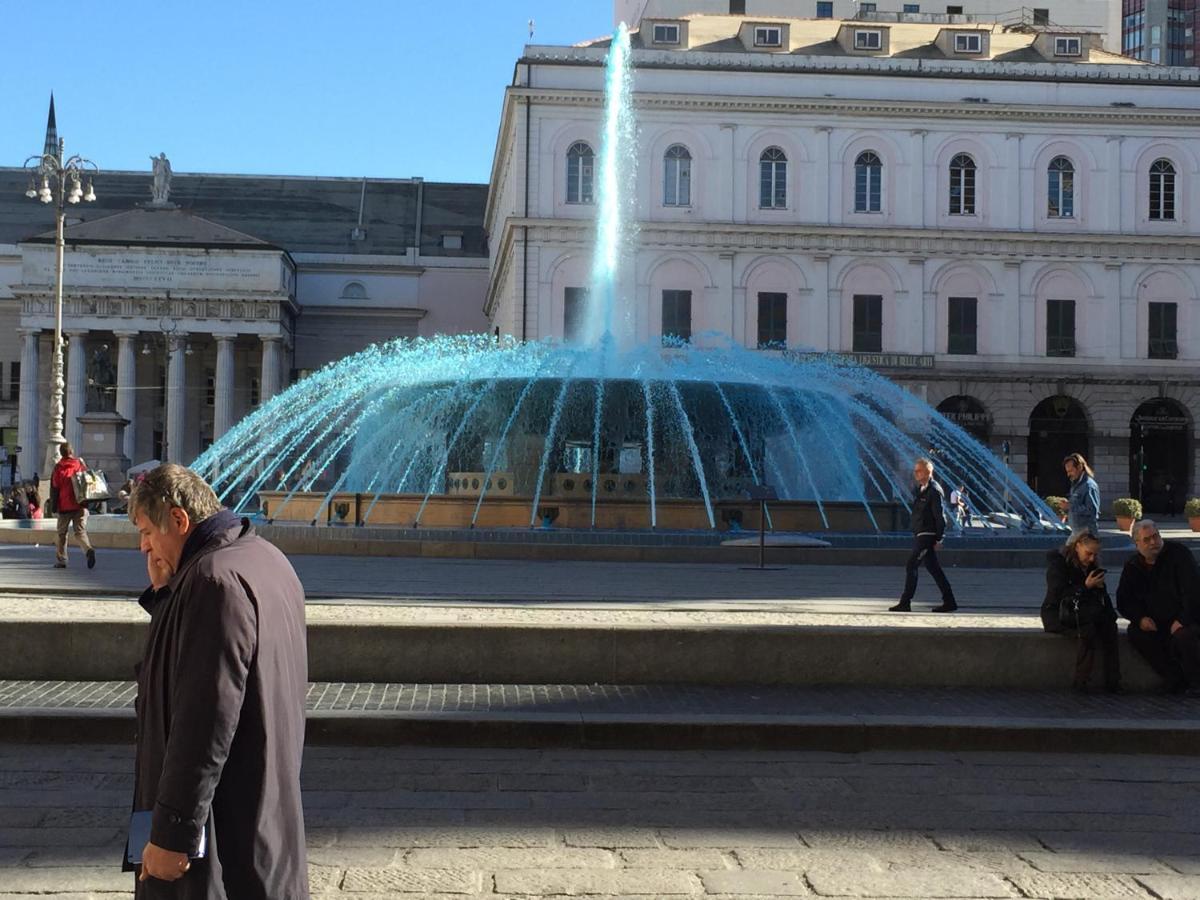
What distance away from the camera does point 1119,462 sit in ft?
171

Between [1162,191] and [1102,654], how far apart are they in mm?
48765

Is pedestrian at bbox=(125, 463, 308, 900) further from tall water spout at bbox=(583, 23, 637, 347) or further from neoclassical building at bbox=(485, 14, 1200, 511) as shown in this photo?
neoclassical building at bbox=(485, 14, 1200, 511)

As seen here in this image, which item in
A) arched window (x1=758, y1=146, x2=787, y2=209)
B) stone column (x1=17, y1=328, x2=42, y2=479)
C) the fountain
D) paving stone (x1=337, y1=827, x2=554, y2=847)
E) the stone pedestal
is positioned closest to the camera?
paving stone (x1=337, y1=827, x2=554, y2=847)

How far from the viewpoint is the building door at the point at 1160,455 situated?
2063 inches

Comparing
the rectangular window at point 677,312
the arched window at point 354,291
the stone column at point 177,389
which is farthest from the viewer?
the arched window at point 354,291

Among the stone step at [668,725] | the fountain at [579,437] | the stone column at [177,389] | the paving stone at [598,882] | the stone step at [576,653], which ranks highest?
the stone column at [177,389]

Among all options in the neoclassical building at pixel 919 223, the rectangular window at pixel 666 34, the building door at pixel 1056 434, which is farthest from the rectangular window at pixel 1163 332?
the rectangular window at pixel 666 34

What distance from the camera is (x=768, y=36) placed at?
5344 cm

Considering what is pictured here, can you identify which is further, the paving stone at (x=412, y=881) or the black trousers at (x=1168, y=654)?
the black trousers at (x=1168, y=654)

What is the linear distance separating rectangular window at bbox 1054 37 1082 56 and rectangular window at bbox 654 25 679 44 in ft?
49.3

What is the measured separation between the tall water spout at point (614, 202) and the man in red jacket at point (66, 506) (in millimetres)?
30336

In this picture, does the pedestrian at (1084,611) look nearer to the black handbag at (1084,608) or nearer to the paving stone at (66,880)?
the black handbag at (1084,608)

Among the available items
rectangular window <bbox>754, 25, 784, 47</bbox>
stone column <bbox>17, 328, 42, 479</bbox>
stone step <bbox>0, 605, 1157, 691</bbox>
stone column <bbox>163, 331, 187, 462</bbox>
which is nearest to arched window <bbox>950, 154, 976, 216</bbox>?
rectangular window <bbox>754, 25, 784, 47</bbox>

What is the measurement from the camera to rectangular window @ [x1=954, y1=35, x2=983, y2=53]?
5403cm
